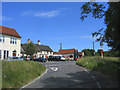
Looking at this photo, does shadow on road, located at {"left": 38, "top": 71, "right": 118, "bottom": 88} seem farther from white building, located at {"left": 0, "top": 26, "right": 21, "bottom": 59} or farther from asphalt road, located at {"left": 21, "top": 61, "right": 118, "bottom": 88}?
white building, located at {"left": 0, "top": 26, "right": 21, "bottom": 59}

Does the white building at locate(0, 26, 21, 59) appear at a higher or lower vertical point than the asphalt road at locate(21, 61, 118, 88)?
higher

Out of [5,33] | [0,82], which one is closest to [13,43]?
[5,33]

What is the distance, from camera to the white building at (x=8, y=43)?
3666 cm

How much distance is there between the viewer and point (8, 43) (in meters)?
38.5

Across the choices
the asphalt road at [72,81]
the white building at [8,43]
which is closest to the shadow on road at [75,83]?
the asphalt road at [72,81]

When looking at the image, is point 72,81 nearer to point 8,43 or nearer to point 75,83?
point 75,83

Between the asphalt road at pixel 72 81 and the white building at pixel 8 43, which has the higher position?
the white building at pixel 8 43

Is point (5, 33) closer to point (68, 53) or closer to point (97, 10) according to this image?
point (97, 10)

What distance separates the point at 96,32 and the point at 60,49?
8486 cm

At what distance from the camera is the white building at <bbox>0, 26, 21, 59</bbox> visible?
36659mm

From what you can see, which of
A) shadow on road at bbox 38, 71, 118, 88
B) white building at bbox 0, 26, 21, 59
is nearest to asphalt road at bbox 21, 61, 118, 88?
shadow on road at bbox 38, 71, 118, 88

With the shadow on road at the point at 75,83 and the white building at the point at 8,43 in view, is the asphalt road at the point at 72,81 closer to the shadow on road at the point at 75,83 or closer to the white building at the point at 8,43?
the shadow on road at the point at 75,83

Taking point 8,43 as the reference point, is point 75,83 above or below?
below

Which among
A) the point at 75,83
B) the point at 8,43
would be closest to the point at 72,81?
the point at 75,83
